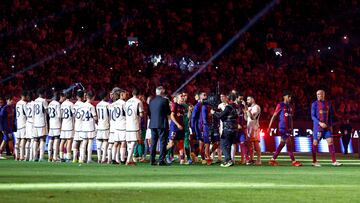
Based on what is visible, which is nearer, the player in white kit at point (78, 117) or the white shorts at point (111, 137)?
the white shorts at point (111, 137)

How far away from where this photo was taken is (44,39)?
159ft

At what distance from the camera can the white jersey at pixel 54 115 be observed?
27.6 metres

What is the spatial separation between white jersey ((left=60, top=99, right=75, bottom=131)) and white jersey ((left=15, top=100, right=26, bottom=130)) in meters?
1.97

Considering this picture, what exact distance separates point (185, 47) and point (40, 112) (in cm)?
2351

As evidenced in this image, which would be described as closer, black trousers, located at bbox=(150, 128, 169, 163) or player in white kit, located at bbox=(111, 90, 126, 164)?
black trousers, located at bbox=(150, 128, 169, 163)

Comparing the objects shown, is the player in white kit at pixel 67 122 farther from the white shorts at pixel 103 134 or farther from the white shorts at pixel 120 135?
the white shorts at pixel 120 135

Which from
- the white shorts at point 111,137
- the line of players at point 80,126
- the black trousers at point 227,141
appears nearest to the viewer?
the black trousers at point 227,141

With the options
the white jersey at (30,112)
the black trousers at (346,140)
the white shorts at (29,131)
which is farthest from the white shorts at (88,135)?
the black trousers at (346,140)

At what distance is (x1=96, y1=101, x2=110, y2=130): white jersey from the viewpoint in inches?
1025

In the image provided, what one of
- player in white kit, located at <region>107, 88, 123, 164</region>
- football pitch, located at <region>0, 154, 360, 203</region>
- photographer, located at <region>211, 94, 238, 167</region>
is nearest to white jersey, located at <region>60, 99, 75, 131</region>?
player in white kit, located at <region>107, 88, 123, 164</region>

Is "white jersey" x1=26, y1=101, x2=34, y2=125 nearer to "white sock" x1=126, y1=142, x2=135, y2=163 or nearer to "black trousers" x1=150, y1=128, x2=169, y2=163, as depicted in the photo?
"white sock" x1=126, y1=142, x2=135, y2=163

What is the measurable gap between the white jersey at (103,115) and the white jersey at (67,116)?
1319 mm

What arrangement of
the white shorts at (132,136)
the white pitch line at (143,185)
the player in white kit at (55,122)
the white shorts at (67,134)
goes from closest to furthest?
the white pitch line at (143,185) → the white shorts at (132,136) → the white shorts at (67,134) → the player in white kit at (55,122)

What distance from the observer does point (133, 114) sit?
24812 millimetres
